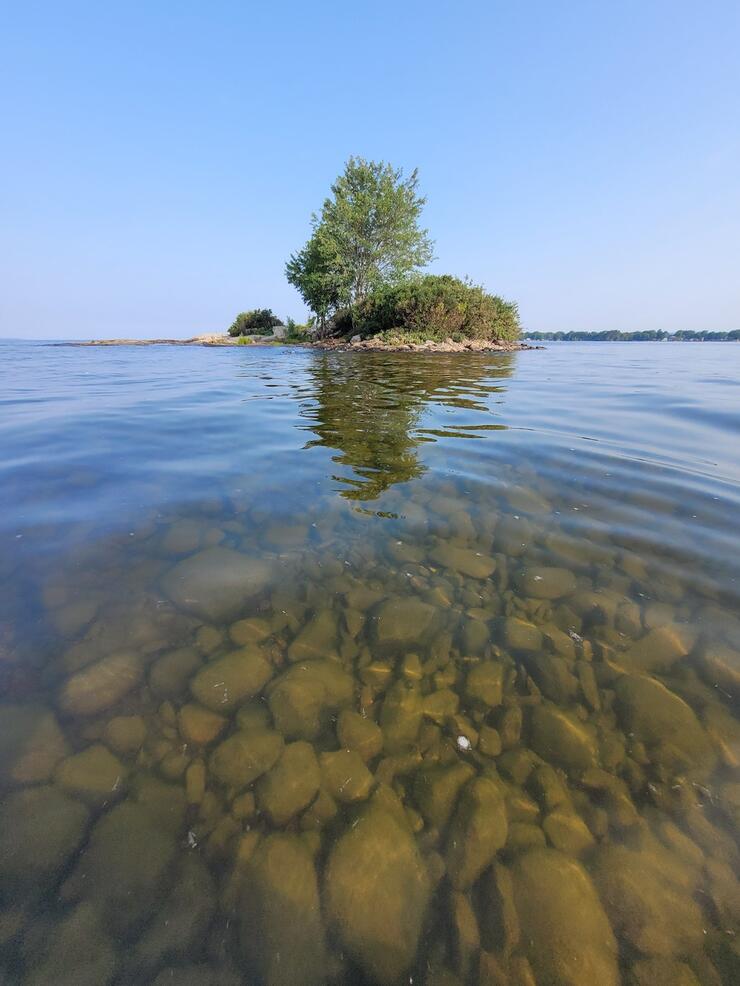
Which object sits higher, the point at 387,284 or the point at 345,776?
the point at 387,284

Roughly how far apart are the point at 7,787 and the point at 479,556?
2.57 m

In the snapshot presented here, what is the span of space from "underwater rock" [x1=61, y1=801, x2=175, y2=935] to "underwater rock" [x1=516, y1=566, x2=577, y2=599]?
81.7 inches

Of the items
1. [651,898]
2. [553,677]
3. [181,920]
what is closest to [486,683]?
[553,677]

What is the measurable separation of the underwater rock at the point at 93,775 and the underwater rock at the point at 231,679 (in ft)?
1.20

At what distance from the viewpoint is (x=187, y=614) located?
230cm

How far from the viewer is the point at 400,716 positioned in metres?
1.78

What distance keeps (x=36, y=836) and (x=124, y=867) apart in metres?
0.33

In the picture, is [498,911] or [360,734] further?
[360,734]

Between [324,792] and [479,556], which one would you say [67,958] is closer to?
[324,792]

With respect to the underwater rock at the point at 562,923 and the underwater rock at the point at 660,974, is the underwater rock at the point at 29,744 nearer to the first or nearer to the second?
the underwater rock at the point at 562,923

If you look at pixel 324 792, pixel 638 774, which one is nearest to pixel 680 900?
pixel 638 774

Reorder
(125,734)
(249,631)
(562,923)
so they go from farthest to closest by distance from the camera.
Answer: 1. (249,631)
2. (125,734)
3. (562,923)

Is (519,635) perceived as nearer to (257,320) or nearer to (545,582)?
(545,582)

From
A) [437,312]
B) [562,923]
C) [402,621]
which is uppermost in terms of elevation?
[437,312]
